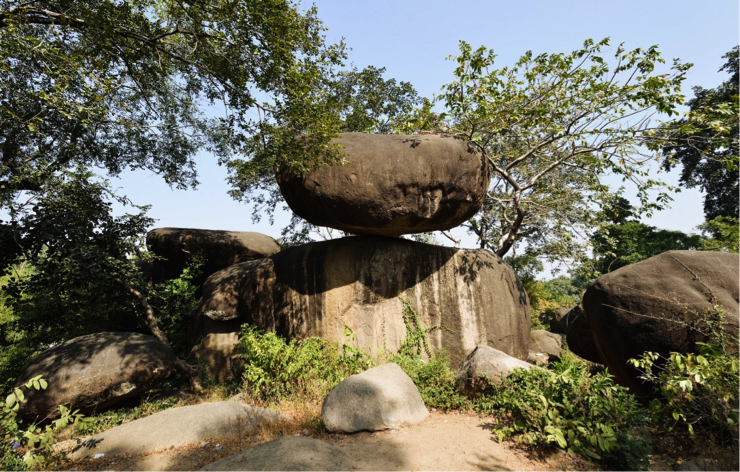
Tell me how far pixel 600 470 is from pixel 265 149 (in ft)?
25.9

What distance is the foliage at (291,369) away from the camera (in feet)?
23.0

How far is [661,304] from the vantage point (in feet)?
18.1

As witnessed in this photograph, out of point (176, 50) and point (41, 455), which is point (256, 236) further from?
point (41, 455)

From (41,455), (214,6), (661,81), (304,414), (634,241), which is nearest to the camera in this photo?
(41,455)

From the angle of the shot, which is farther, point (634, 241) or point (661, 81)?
point (634, 241)

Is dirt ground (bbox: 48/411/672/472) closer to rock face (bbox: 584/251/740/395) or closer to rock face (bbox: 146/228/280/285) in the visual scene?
rock face (bbox: 584/251/740/395)

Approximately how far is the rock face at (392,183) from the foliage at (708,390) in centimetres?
489

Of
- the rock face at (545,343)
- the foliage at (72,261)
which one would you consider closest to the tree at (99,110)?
the foliage at (72,261)

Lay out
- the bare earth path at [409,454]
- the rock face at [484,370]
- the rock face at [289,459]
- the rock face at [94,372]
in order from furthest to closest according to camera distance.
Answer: the rock face at [94,372] < the rock face at [484,370] < the bare earth path at [409,454] < the rock face at [289,459]

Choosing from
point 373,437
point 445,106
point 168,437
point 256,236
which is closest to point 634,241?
point 445,106

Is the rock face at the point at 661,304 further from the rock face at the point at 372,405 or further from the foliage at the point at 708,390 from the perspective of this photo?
the rock face at the point at 372,405

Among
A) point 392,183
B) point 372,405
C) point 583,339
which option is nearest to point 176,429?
point 372,405

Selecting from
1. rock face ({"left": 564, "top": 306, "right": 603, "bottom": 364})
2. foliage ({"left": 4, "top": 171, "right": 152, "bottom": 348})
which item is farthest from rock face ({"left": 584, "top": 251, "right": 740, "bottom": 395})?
foliage ({"left": 4, "top": 171, "right": 152, "bottom": 348})

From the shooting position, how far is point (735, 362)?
13.2 ft
